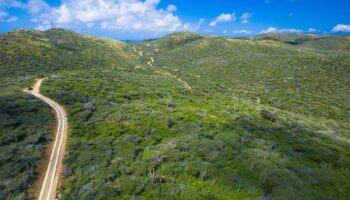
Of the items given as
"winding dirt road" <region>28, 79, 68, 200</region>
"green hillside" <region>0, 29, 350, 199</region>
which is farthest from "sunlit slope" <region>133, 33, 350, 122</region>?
"winding dirt road" <region>28, 79, 68, 200</region>

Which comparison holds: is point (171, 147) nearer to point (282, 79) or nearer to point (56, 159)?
point (56, 159)

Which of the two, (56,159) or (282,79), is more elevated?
(282,79)

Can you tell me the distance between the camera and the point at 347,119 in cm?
4419

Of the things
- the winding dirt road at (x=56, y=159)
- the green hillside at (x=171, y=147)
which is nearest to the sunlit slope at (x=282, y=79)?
the green hillside at (x=171, y=147)

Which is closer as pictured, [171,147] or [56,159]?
[56,159]

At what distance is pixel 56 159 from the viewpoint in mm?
18875

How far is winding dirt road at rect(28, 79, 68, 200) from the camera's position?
15383 millimetres

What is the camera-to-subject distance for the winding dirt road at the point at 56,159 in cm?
1538

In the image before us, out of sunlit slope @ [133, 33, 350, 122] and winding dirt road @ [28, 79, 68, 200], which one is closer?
winding dirt road @ [28, 79, 68, 200]

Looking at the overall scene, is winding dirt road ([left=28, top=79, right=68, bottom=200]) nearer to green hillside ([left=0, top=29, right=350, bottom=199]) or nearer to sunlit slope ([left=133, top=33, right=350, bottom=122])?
green hillside ([left=0, top=29, right=350, bottom=199])

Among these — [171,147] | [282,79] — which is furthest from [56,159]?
[282,79]

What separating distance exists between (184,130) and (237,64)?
70.7m

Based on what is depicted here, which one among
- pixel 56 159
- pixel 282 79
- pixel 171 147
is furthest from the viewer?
pixel 282 79

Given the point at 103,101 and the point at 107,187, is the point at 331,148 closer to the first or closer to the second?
the point at 107,187
